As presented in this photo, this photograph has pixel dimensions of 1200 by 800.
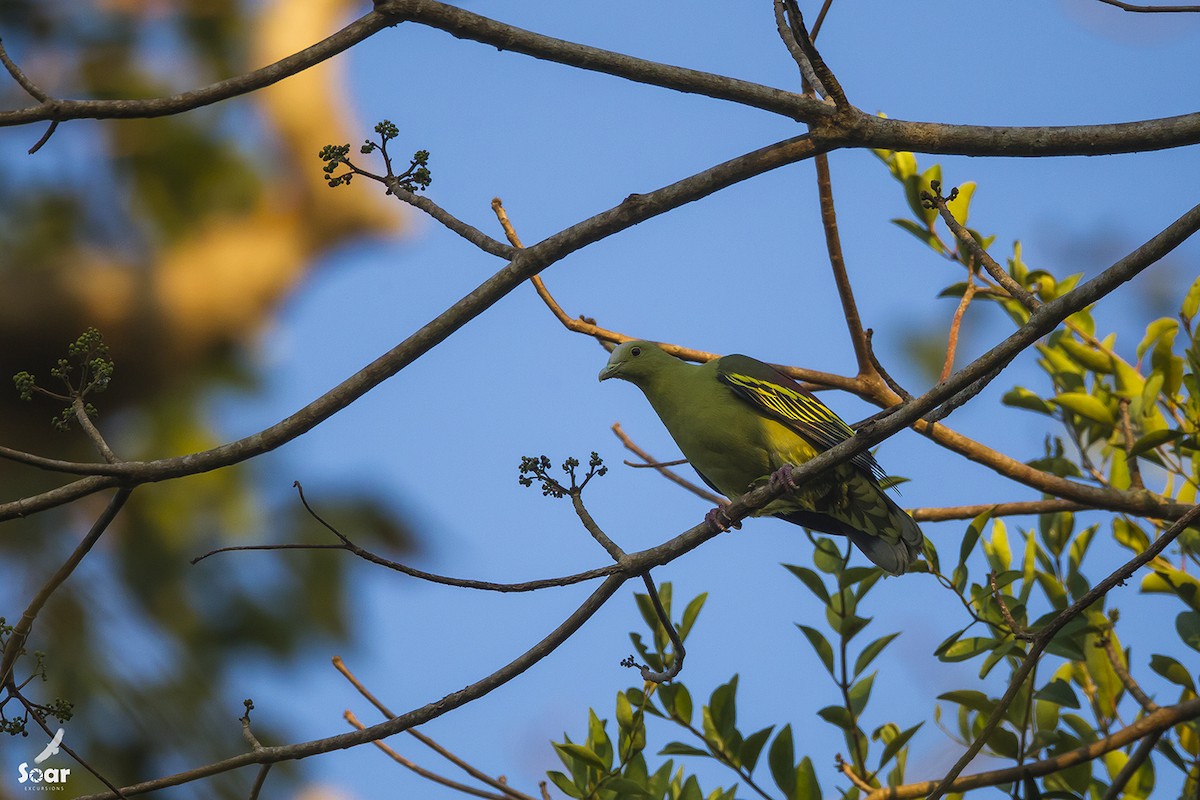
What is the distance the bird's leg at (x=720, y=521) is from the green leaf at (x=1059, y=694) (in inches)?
45.1

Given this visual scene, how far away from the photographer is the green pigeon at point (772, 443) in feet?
14.6

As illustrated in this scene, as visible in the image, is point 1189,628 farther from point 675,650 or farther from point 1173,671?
point 675,650

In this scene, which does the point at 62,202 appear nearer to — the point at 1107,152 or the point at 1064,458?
the point at 1064,458

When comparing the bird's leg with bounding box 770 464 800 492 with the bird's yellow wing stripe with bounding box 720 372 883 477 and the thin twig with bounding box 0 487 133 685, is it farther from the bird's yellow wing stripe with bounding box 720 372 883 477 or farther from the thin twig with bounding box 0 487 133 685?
the thin twig with bounding box 0 487 133 685

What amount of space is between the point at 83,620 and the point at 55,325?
14.3 ft

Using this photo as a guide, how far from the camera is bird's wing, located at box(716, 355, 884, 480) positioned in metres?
4.64

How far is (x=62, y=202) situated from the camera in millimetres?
12523

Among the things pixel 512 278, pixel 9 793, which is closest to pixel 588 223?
pixel 512 278

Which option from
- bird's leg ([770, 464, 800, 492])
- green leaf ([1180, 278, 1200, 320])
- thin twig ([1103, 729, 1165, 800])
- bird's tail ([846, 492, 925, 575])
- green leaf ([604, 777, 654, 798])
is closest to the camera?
bird's leg ([770, 464, 800, 492])

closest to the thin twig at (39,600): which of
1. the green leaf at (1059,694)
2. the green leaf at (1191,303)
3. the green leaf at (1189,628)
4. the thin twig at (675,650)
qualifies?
the thin twig at (675,650)

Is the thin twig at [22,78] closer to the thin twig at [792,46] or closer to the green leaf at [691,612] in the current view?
the thin twig at [792,46]

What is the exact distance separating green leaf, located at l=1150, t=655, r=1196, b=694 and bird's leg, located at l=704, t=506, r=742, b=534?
149cm

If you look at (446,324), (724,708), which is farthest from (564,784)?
(446,324)

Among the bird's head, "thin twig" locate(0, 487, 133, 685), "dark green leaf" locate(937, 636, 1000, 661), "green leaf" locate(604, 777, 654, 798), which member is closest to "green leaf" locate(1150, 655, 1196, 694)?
"dark green leaf" locate(937, 636, 1000, 661)
